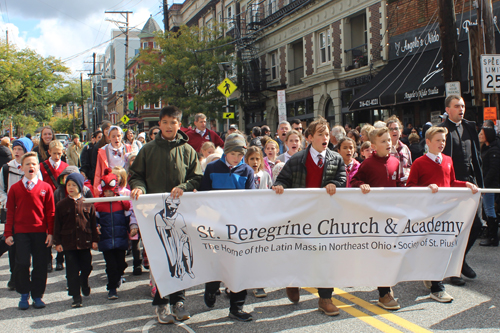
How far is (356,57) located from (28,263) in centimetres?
1860

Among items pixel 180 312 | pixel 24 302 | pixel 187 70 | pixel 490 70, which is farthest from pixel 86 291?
A: pixel 187 70

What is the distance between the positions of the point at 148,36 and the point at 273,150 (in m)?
57.7

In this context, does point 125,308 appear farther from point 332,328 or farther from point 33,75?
point 33,75

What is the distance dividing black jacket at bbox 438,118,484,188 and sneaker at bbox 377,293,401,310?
2.10m

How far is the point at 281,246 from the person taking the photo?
179 inches

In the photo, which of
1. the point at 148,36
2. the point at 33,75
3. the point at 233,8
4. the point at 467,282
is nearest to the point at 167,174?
the point at 467,282

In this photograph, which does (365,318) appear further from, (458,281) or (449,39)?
(449,39)

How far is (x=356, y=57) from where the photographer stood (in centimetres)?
2133

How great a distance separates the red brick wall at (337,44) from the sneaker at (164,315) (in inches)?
770

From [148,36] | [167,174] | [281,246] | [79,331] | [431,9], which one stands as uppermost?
[148,36]

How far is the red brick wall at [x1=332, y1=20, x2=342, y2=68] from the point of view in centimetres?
2231

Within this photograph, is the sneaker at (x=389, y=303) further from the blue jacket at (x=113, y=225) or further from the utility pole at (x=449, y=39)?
the utility pole at (x=449, y=39)

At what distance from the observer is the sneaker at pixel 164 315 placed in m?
4.59

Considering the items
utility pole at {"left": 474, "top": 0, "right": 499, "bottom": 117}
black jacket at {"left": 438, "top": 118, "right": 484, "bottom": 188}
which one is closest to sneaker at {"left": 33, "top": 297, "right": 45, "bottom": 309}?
black jacket at {"left": 438, "top": 118, "right": 484, "bottom": 188}
